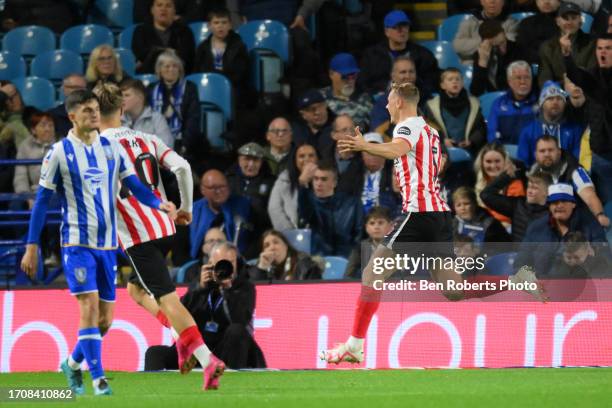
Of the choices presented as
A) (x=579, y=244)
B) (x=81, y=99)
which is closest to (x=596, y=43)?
(x=579, y=244)

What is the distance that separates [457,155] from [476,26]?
101 inches

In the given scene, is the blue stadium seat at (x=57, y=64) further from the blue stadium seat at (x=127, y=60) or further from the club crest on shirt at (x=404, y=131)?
the club crest on shirt at (x=404, y=131)

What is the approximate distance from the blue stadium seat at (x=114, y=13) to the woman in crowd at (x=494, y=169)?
6.83 metres

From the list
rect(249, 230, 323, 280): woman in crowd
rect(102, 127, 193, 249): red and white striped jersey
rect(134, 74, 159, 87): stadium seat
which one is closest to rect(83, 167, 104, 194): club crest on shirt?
rect(102, 127, 193, 249): red and white striped jersey

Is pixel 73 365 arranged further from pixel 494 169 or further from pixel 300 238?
pixel 494 169

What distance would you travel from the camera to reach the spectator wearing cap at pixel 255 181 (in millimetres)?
14938

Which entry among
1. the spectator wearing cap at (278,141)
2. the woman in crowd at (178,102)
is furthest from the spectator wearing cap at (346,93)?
the woman in crowd at (178,102)

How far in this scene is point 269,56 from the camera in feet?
55.9

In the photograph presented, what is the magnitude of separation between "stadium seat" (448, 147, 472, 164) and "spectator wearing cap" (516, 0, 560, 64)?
187cm

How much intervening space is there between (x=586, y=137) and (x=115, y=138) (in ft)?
20.5

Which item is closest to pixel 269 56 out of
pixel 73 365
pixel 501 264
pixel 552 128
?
pixel 552 128

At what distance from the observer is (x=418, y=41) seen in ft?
59.2

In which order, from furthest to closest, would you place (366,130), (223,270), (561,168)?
(366,130), (561,168), (223,270)

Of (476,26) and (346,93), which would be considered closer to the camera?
(346,93)
